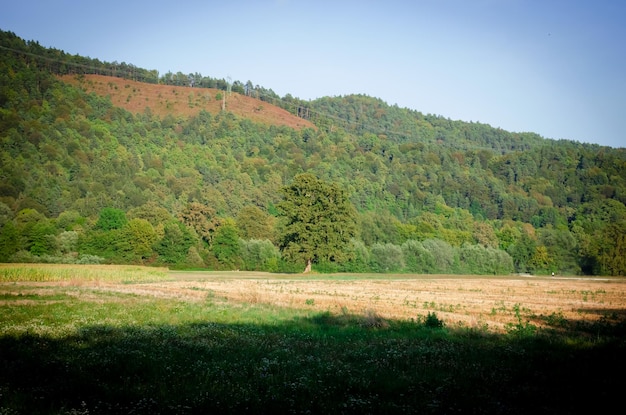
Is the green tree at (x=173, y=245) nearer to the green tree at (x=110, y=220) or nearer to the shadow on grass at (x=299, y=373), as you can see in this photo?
the green tree at (x=110, y=220)

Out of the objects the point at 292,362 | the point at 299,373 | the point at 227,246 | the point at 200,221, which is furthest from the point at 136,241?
the point at 299,373

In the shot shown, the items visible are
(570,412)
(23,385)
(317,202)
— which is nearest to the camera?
(570,412)

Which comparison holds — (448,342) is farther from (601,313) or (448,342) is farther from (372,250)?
(372,250)

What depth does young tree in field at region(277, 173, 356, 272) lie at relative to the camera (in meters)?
80.9

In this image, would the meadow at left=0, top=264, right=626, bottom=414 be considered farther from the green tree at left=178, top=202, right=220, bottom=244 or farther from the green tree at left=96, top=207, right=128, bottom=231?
the green tree at left=178, top=202, right=220, bottom=244

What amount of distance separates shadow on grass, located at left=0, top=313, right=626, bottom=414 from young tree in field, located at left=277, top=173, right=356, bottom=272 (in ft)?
202

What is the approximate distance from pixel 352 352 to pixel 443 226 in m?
154

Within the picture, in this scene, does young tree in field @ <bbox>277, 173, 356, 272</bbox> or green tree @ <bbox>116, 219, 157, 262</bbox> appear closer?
young tree in field @ <bbox>277, 173, 356, 272</bbox>

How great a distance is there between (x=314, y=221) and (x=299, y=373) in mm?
69717

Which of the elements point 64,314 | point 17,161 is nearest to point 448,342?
point 64,314

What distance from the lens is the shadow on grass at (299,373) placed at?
995cm

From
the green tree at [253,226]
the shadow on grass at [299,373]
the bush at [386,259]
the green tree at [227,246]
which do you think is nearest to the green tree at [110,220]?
the green tree at [227,246]

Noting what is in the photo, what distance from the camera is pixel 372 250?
372 feet

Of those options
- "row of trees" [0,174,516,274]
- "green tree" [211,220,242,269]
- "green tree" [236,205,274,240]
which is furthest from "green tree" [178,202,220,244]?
"green tree" [211,220,242,269]
